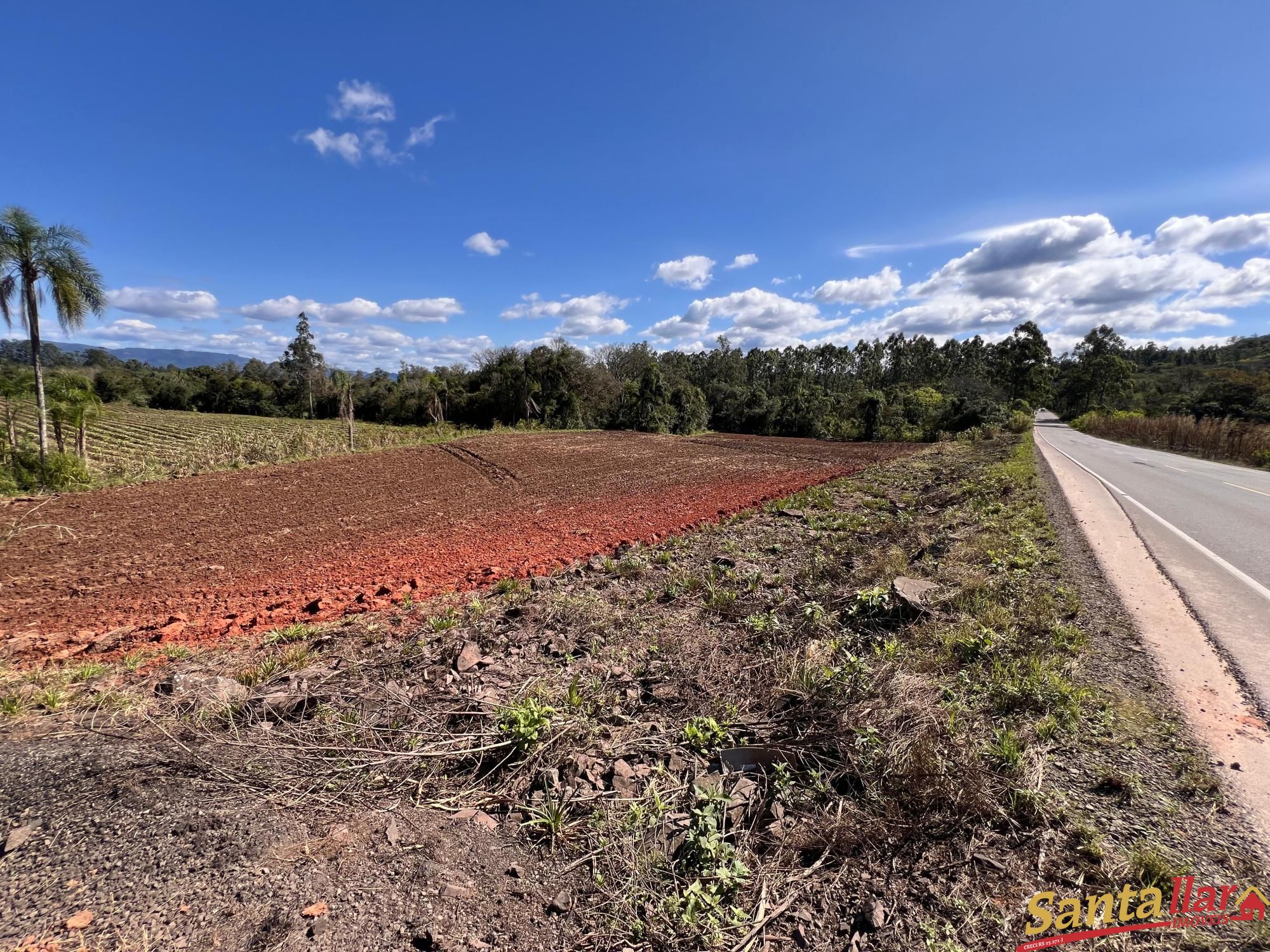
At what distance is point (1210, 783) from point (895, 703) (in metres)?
1.41

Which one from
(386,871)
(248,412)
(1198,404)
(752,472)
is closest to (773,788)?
(386,871)

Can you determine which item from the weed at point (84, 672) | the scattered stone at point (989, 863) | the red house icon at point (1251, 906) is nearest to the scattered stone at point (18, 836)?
the weed at point (84, 672)

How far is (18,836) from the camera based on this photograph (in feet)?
7.60

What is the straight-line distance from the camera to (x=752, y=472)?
62.1 feet

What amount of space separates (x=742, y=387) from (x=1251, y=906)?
→ 6147 centimetres

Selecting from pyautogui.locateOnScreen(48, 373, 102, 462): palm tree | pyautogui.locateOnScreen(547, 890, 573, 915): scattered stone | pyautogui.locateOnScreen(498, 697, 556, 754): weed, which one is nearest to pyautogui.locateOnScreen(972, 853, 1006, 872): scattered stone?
pyautogui.locateOnScreen(547, 890, 573, 915): scattered stone

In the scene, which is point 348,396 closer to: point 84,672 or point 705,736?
point 84,672

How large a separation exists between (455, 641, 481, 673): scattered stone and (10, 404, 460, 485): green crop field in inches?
624

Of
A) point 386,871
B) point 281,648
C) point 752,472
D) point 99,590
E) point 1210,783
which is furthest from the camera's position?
point 752,472

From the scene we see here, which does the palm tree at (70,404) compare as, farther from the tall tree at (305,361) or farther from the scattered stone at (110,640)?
the tall tree at (305,361)

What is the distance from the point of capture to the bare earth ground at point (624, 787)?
205 cm

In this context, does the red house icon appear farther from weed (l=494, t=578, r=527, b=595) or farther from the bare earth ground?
weed (l=494, t=578, r=527, b=595)

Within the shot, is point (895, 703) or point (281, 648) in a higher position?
point (895, 703)

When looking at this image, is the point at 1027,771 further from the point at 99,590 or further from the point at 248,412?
the point at 248,412
